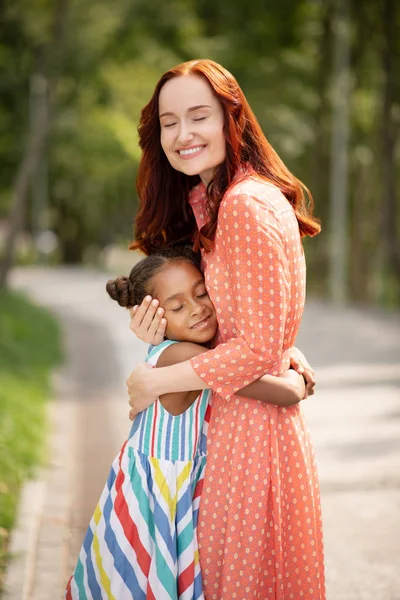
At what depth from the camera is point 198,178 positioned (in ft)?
9.25

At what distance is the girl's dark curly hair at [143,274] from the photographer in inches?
103

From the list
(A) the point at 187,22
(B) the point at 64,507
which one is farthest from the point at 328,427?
(A) the point at 187,22

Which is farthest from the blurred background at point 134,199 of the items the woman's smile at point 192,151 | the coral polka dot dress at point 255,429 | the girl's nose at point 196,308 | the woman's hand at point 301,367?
the woman's smile at point 192,151

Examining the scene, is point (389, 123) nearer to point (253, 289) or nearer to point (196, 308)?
point (196, 308)

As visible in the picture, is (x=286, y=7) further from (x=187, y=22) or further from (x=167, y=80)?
(x=167, y=80)

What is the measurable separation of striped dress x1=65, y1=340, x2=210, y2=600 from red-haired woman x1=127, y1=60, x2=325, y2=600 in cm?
5

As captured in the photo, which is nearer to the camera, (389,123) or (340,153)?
(389,123)

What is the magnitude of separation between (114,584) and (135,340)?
32.1 feet

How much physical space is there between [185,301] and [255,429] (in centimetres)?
41

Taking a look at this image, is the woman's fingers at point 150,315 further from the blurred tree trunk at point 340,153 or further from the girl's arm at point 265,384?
the blurred tree trunk at point 340,153

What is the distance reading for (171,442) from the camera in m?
2.56

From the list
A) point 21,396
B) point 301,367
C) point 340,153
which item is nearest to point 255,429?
point 301,367

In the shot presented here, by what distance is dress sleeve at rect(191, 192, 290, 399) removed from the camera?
2365 millimetres

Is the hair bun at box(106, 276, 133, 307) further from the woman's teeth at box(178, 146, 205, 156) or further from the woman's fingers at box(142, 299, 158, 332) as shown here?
the woman's teeth at box(178, 146, 205, 156)
